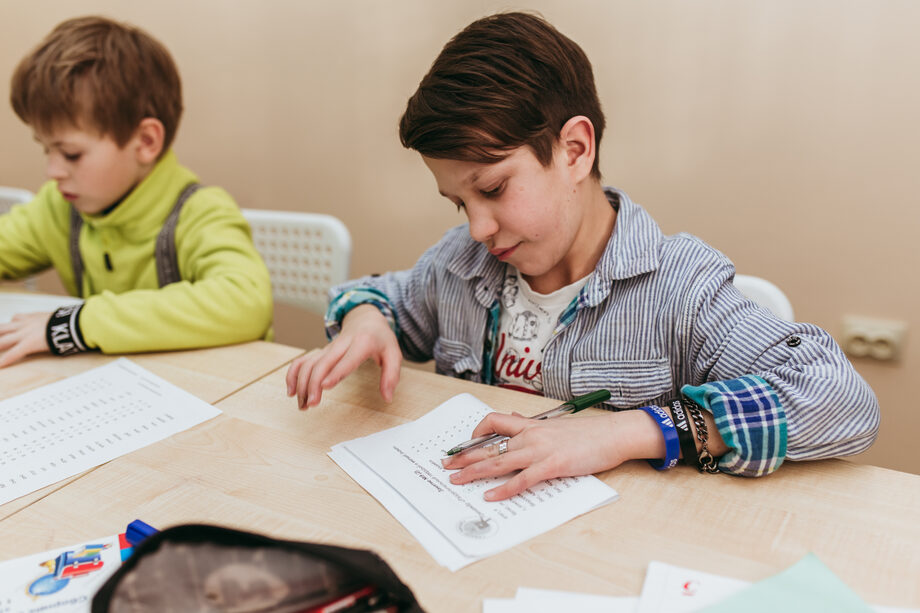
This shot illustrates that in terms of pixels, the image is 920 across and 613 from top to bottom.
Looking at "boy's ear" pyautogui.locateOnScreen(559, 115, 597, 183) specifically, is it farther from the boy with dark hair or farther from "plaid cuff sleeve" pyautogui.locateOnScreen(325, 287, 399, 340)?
"plaid cuff sleeve" pyautogui.locateOnScreen(325, 287, 399, 340)

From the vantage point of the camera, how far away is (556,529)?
63cm

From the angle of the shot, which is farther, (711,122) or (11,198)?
(11,198)

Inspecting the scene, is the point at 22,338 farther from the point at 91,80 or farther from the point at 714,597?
the point at 714,597

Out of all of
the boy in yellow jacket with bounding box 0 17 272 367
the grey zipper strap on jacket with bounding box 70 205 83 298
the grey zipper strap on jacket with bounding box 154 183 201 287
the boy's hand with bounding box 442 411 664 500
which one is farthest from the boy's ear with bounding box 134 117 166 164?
the boy's hand with bounding box 442 411 664 500

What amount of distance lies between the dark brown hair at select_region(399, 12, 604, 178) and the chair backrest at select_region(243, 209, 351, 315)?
0.59m

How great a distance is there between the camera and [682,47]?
1.53 metres

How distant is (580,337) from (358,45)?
127cm

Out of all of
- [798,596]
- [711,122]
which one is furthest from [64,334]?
[711,122]

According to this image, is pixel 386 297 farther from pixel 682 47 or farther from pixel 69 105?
pixel 682 47

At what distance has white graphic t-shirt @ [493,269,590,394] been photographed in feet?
3.45

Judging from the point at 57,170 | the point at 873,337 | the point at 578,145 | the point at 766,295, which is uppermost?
the point at 578,145

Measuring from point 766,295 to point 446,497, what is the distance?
2.06 ft

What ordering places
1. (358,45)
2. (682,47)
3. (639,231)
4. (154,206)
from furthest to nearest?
(358,45), (682,47), (154,206), (639,231)

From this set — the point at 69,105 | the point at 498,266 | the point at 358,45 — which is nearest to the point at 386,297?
the point at 498,266
